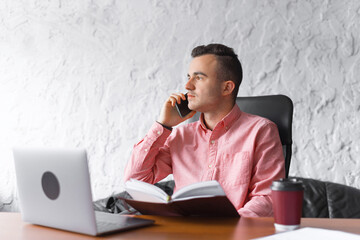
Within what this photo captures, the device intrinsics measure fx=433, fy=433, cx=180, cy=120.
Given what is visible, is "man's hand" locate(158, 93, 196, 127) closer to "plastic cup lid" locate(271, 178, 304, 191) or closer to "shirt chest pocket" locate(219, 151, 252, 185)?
"shirt chest pocket" locate(219, 151, 252, 185)

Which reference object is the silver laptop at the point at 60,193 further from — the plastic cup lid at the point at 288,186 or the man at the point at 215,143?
the man at the point at 215,143

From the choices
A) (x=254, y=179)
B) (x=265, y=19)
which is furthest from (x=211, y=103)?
(x=265, y=19)

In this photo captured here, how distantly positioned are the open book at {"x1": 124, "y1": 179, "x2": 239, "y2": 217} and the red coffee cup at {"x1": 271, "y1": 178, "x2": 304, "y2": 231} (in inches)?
4.7

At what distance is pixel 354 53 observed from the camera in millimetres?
2533

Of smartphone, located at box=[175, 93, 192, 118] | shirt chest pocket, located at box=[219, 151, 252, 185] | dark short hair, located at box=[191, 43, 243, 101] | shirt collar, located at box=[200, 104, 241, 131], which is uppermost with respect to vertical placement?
dark short hair, located at box=[191, 43, 243, 101]

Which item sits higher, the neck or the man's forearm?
the neck

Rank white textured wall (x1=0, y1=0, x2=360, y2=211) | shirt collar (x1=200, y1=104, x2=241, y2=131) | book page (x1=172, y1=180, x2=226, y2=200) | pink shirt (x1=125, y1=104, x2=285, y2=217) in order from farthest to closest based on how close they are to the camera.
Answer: white textured wall (x1=0, y1=0, x2=360, y2=211) < shirt collar (x1=200, y1=104, x2=241, y2=131) < pink shirt (x1=125, y1=104, x2=285, y2=217) < book page (x1=172, y1=180, x2=226, y2=200)

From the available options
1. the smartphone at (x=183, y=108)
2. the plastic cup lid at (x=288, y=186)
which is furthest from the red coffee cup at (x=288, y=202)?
the smartphone at (x=183, y=108)

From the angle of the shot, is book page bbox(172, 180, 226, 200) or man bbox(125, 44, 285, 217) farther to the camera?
man bbox(125, 44, 285, 217)

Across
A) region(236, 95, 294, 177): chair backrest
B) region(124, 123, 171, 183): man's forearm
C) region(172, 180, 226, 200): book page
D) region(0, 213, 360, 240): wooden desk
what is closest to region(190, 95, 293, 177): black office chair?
region(236, 95, 294, 177): chair backrest

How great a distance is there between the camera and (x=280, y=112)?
170 centimetres

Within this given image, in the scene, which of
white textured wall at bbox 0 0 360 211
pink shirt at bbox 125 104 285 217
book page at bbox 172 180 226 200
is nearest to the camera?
book page at bbox 172 180 226 200

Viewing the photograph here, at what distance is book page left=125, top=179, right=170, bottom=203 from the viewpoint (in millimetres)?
1020

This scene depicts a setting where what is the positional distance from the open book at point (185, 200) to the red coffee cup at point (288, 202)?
120 millimetres
